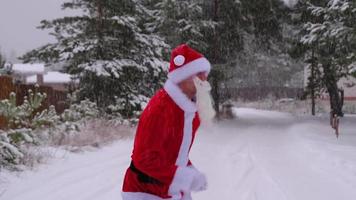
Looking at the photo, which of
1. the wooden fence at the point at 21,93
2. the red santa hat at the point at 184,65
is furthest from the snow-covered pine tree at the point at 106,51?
the red santa hat at the point at 184,65

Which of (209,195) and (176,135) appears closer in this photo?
(176,135)

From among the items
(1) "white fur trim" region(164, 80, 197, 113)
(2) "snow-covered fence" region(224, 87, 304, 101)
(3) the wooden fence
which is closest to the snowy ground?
(3) the wooden fence

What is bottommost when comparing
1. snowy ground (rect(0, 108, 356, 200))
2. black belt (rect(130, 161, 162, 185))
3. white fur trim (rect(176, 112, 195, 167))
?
snowy ground (rect(0, 108, 356, 200))

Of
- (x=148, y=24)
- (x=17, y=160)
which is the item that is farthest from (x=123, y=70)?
(x=17, y=160)

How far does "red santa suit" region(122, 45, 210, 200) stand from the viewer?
289 centimetres

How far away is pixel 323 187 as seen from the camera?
7457 millimetres

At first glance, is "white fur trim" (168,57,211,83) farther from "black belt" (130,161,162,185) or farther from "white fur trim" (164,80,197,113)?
"black belt" (130,161,162,185)

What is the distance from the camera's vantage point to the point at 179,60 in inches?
130

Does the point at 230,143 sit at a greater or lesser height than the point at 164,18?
lesser

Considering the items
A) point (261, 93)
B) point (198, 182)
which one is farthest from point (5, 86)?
point (261, 93)

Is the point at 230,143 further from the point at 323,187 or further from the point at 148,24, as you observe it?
the point at 148,24

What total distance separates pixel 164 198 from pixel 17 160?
4.85m

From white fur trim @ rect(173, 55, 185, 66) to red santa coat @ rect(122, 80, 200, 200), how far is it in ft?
0.60

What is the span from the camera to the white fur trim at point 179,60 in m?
3.29
